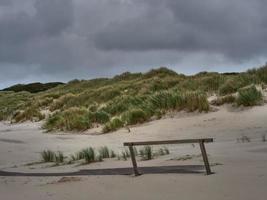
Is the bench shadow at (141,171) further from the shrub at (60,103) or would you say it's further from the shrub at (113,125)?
the shrub at (60,103)

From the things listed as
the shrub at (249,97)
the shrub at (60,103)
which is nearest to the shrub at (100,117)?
the shrub at (249,97)

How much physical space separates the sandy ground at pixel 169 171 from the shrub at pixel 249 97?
43 centimetres

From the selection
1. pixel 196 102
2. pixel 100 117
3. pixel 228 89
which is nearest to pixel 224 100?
pixel 196 102

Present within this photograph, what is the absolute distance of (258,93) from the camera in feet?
66.1

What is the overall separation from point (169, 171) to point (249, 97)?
31.8ft

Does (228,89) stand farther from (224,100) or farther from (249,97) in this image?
(249,97)

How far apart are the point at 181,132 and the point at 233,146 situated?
16.8 feet

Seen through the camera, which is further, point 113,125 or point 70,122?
point 70,122

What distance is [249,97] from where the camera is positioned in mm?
19594

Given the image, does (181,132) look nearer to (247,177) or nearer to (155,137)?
(155,137)

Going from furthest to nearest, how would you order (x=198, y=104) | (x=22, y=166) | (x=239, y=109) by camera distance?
(x=198, y=104) < (x=239, y=109) < (x=22, y=166)

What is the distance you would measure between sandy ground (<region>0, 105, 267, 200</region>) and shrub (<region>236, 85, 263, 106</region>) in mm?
430

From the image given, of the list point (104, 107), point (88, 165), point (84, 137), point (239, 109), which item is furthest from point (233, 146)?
point (104, 107)

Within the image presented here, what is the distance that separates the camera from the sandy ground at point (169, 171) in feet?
28.0
